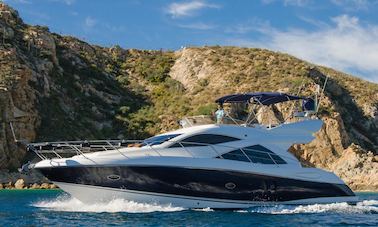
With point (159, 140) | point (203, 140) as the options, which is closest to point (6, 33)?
point (159, 140)

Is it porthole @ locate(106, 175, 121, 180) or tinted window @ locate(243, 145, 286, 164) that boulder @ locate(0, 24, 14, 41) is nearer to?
porthole @ locate(106, 175, 121, 180)

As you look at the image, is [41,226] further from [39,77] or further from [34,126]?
[39,77]

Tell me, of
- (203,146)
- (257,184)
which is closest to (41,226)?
(203,146)

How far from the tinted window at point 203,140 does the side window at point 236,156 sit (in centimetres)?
53

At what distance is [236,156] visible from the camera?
19.2 m

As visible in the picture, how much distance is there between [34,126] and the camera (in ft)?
151

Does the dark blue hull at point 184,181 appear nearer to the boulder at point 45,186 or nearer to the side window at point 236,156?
the side window at point 236,156

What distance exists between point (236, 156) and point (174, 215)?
359cm

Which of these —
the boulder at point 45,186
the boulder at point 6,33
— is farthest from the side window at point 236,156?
the boulder at point 6,33

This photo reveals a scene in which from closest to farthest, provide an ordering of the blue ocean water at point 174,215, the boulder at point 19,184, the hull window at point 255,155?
the blue ocean water at point 174,215, the hull window at point 255,155, the boulder at point 19,184

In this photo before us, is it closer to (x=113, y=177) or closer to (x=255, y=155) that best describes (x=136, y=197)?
(x=113, y=177)

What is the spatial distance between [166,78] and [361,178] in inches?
1278

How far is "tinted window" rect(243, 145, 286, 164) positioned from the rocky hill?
24130mm

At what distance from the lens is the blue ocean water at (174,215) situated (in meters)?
15.6
